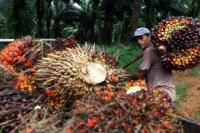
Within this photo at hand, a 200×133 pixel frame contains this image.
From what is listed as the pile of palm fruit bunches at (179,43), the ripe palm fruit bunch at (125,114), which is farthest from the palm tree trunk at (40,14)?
the ripe palm fruit bunch at (125,114)

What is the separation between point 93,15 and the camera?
2227 centimetres

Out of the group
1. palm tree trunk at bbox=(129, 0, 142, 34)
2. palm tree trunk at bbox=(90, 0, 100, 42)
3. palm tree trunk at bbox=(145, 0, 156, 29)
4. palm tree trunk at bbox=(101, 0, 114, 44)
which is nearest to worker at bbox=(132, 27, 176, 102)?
palm tree trunk at bbox=(129, 0, 142, 34)

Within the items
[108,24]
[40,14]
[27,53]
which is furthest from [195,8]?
[27,53]

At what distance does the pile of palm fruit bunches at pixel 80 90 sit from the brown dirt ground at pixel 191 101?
527 cm

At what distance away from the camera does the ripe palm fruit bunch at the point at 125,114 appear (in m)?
2.87

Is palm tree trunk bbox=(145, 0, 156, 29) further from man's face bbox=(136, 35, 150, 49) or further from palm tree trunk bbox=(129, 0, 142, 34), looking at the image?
man's face bbox=(136, 35, 150, 49)

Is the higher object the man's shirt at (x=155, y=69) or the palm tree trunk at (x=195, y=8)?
the man's shirt at (x=155, y=69)

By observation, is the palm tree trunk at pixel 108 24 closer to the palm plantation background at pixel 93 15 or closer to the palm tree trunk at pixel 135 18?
the palm plantation background at pixel 93 15

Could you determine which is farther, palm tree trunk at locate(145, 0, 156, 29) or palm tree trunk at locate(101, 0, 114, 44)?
palm tree trunk at locate(101, 0, 114, 44)

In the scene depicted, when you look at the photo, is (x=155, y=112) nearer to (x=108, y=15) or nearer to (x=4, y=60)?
(x=4, y=60)

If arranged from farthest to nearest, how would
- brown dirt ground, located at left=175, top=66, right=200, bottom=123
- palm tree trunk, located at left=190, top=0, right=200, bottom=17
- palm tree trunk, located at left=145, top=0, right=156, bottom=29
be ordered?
palm tree trunk, located at left=190, top=0, right=200, bottom=17 → palm tree trunk, located at left=145, top=0, right=156, bottom=29 → brown dirt ground, located at left=175, top=66, right=200, bottom=123

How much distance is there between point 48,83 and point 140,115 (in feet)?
2.89

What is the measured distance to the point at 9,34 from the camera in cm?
1795

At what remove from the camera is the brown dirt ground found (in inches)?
372
